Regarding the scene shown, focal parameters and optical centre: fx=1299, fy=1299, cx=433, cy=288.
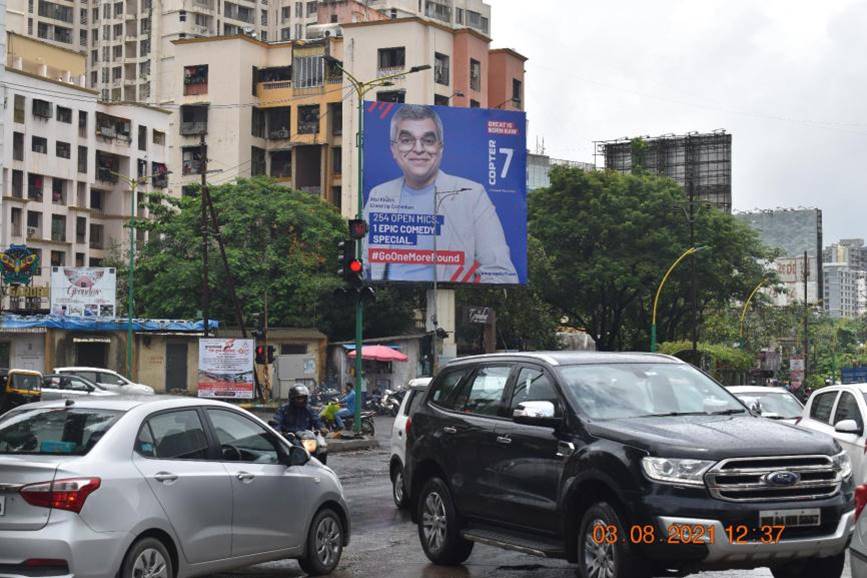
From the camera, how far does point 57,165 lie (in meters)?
91.1

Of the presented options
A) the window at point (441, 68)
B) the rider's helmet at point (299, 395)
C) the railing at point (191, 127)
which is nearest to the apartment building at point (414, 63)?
the window at point (441, 68)

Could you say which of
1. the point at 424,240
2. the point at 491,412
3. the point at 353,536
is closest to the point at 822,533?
the point at 491,412

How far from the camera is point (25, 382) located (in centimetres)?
2000

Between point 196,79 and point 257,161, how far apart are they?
668 cm

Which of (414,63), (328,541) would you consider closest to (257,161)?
(414,63)

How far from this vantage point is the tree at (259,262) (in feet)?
200

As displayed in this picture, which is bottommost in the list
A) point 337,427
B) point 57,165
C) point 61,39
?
point 337,427

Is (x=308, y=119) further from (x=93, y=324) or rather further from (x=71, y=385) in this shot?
(x=71, y=385)

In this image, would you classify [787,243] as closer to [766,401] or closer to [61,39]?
[61,39]

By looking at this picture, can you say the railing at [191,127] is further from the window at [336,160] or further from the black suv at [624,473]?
the black suv at [624,473]

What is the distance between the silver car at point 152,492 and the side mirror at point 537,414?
6.64ft

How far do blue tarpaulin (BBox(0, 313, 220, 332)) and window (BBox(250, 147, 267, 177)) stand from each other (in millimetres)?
28664

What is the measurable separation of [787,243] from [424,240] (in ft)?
269

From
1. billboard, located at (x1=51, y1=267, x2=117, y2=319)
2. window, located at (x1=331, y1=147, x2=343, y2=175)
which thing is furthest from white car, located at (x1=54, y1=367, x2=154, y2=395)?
window, located at (x1=331, y1=147, x2=343, y2=175)
